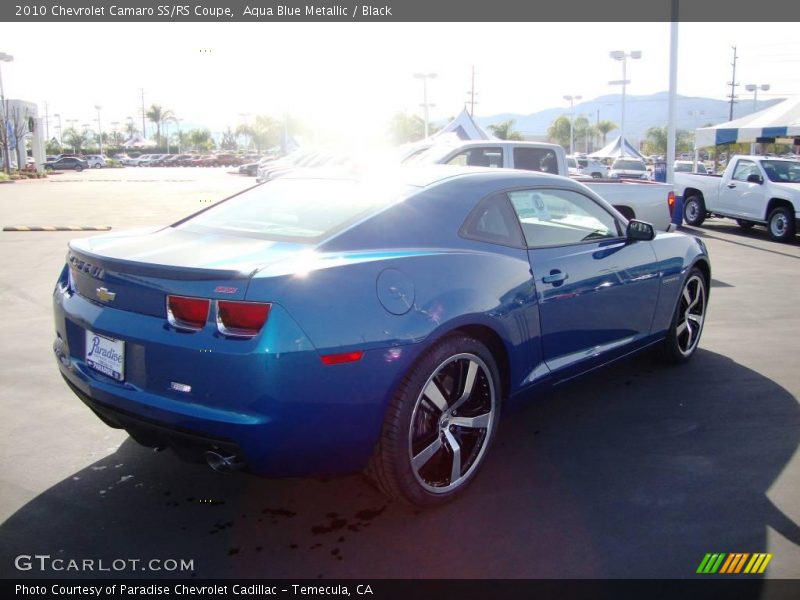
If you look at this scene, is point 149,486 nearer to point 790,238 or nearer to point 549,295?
point 549,295

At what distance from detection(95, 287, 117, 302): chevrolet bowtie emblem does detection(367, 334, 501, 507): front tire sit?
1.29 m

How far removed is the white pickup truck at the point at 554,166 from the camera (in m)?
10.6

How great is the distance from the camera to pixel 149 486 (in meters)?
3.55

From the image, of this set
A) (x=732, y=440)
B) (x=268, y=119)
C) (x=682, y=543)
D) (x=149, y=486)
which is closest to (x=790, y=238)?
(x=732, y=440)

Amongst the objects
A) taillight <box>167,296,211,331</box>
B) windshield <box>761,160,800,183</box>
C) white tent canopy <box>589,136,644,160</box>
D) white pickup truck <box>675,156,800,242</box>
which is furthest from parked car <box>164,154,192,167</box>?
taillight <box>167,296,211,331</box>

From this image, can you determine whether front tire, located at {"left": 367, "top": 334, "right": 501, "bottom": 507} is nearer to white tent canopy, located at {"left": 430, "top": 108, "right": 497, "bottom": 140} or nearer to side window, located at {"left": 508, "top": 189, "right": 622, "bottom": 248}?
side window, located at {"left": 508, "top": 189, "right": 622, "bottom": 248}

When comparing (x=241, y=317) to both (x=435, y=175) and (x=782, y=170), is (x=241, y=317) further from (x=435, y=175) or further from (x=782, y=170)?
(x=782, y=170)

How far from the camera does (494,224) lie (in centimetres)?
384

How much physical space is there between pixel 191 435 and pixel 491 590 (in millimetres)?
1321

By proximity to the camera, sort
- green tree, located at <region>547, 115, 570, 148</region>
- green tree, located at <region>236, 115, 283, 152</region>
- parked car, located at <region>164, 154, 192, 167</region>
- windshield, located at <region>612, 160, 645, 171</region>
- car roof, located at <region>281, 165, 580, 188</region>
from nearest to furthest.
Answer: car roof, located at <region>281, 165, 580, 188</region>, windshield, located at <region>612, 160, 645, 171</region>, parked car, located at <region>164, 154, 192, 167</region>, green tree, located at <region>236, 115, 283, 152</region>, green tree, located at <region>547, 115, 570, 148</region>

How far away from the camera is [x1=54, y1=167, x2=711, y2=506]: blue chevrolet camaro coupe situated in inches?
110

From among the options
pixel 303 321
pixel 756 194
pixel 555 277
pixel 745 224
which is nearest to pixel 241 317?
pixel 303 321

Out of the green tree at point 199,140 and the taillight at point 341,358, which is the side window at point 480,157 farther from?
the green tree at point 199,140

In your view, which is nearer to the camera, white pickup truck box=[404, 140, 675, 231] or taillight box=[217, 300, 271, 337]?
taillight box=[217, 300, 271, 337]
